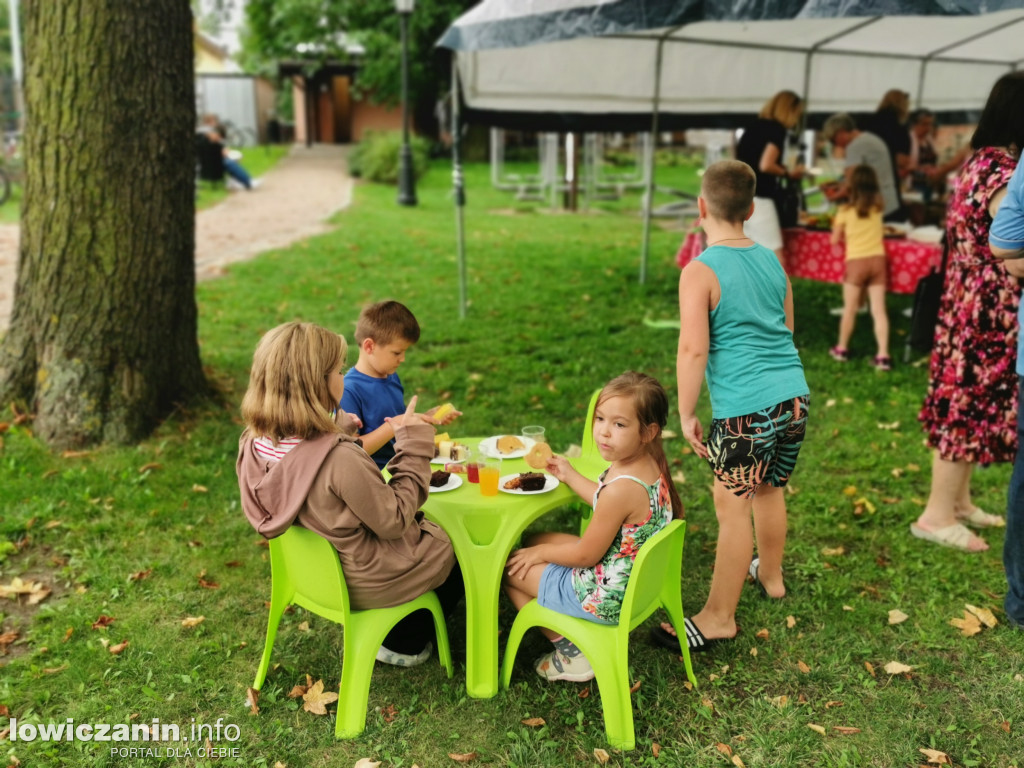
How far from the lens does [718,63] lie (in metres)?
9.37

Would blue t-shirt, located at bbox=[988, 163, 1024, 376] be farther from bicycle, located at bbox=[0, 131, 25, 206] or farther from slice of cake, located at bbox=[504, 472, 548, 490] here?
bicycle, located at bbox=[0, 131, 25, 206]

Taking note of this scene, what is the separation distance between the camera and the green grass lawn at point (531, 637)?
293 centimetres

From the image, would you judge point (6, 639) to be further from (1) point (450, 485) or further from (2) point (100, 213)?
(2) point (100, 213)

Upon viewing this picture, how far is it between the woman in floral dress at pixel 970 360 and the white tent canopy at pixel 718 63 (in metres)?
3.07

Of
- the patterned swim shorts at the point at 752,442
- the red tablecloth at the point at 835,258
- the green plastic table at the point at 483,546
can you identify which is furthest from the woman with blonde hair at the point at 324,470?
the red tablecloth at the point at 835,258

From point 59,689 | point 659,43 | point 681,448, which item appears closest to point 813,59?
point 659,43

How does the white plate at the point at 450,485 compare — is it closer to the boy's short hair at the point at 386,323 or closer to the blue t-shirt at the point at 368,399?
the blue t-shirt at the point at 368,399

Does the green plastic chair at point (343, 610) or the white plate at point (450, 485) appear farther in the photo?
the white plate at point (450, 485)

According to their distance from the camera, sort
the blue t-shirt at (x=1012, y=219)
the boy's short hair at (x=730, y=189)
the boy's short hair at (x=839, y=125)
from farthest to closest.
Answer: the boy's short hair at (x=839, y=125), the blue t-shirt at (x=1012, y=219), the boy's short hair at (x=730, y=189)

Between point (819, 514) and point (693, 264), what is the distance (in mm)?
2159

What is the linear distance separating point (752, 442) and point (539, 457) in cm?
77

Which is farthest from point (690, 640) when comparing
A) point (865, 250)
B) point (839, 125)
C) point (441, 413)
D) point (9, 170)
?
point (9, 170)

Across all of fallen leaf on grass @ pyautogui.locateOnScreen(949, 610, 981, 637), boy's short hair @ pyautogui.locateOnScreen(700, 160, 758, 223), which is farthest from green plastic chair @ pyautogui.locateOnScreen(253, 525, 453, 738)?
fallen leaf on grass @ pyautogui.locateOnScreen(949, 610, 981, 637)

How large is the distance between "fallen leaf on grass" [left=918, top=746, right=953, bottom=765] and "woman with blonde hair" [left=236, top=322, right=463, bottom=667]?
1776 mm
